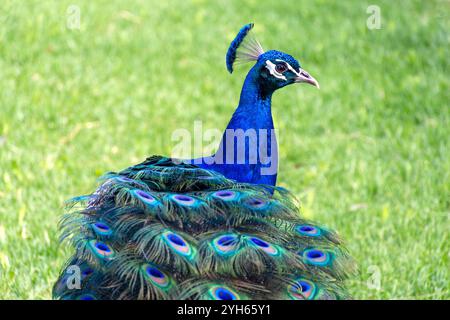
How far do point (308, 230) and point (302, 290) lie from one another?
0.33 metres

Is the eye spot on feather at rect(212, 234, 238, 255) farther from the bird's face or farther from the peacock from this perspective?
the bird's face

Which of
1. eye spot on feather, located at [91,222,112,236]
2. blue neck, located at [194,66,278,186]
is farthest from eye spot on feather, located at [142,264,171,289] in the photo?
blue neck, located at [194,66,278,186]

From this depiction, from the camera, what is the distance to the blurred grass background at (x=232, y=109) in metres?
4.68

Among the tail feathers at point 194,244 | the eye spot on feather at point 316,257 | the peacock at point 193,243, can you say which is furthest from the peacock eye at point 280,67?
the eye spot on feather at point 316,257

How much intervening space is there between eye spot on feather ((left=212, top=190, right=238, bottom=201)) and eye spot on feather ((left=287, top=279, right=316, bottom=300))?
1.33 feet

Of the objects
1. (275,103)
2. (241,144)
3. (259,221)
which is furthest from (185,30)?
(259,221)

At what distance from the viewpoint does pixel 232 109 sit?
661 cm

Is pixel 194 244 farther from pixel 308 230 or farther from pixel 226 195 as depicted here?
pixel 308 230

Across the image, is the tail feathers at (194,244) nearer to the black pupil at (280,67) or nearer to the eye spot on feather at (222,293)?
the eye spot on feather at (222,293)

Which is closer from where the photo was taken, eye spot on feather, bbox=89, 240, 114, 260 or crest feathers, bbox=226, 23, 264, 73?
eye spot on feather, bbox=89, 240, 114, 260

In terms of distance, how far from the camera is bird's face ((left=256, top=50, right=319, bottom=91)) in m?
3.51

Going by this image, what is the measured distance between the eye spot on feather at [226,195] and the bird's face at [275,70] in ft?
2.28
